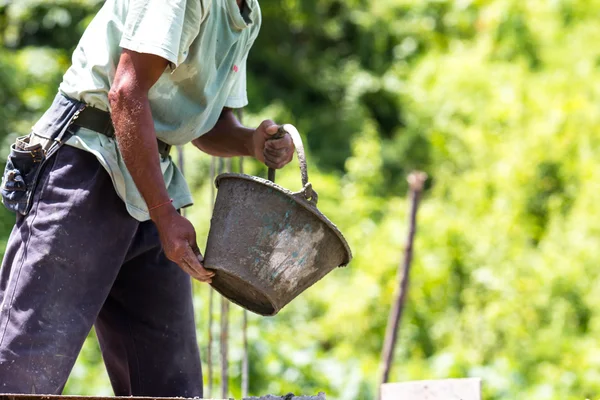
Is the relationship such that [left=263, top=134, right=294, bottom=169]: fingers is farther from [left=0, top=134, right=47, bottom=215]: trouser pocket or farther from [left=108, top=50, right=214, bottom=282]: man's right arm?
[left=0, top=134, right=47, bottom=215]: trouser pocket

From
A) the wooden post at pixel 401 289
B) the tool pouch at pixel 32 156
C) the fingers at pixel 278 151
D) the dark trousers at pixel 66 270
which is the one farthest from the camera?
the wooden post at pixel 401 289

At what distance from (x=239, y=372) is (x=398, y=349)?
2233 millimetres

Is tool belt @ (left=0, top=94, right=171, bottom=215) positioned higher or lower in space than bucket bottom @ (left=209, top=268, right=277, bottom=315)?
higher

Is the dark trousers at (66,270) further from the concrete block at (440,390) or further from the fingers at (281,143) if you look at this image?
the concrete block at (440,390)

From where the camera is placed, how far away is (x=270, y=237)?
7.52 feet

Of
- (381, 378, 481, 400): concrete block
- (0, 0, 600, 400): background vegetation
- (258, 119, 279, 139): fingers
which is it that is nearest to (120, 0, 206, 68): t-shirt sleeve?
(258, 119, 279, 139): fingers

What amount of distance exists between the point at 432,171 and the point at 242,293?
805 cm

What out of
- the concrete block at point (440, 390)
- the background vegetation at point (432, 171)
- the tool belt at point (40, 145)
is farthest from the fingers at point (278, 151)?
the background vegetation at point (432, 171)

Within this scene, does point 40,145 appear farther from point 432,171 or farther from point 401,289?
point 432,171

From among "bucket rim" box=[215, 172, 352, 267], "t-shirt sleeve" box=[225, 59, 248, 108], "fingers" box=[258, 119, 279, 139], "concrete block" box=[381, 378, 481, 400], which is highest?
"t-shirt sleeve" box=[225, 59, 248, 108]

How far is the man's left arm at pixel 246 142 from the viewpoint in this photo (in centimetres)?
270

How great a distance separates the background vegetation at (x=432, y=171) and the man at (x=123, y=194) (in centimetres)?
345

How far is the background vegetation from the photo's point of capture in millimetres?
7117

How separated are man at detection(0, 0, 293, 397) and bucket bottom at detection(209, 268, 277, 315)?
0.10m
